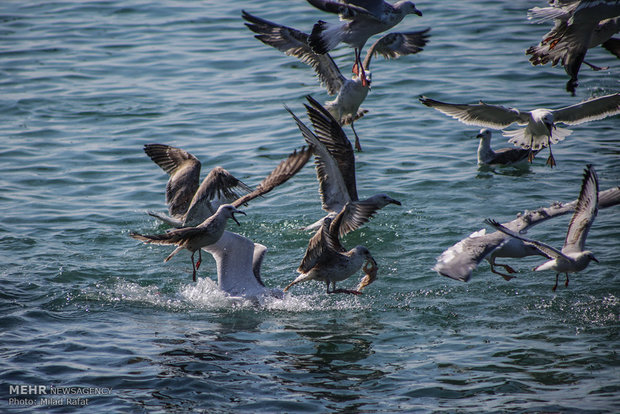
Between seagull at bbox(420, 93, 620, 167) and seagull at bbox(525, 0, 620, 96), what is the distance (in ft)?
2.41

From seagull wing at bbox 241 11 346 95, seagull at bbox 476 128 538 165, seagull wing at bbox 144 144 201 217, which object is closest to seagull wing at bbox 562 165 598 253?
seagull wing at bbox 144 144 201 217

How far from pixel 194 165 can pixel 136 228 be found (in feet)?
4.85

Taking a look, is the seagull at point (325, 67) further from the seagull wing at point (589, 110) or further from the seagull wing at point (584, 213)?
the seagull wing at point (584, 213)

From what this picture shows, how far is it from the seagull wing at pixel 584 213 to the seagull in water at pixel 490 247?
8.8 inches

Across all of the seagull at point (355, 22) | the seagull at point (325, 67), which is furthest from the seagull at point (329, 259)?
the seagull at point (325, 67)

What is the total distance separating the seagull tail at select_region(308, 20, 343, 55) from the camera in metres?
9.38

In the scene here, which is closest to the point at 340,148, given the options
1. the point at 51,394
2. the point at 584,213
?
the point at 584,213

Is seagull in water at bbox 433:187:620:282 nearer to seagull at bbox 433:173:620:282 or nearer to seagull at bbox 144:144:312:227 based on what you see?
seagull at bbox 433:173:620:282

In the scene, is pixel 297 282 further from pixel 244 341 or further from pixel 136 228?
pixel 136 228

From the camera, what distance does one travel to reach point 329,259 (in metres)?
8.05

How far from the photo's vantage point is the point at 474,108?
1039 cm

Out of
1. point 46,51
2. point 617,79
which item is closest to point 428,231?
point 617,79

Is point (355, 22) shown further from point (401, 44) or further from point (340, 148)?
point (401, 44)

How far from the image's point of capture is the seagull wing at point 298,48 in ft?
40.6
